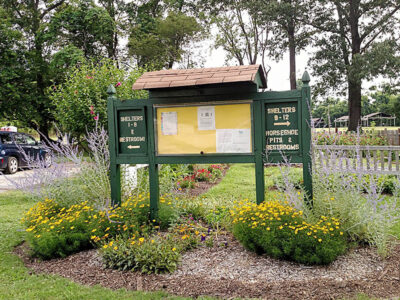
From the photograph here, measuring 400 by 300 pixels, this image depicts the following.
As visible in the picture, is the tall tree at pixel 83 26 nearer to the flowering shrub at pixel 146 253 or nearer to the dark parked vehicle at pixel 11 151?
the dark parked vehicle at pixel 11 151

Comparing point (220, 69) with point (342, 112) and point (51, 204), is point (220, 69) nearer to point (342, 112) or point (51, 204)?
point (51, 204)

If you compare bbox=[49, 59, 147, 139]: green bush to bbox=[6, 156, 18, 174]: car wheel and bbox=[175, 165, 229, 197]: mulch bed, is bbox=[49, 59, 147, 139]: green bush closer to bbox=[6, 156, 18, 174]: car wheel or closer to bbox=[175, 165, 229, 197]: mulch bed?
bbox=[175, 165, 229, 197]: mulch bed

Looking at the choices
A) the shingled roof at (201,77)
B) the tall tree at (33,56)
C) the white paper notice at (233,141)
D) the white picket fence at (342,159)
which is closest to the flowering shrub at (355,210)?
the white picket fence at (342,159)

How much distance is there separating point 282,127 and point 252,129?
0.41 metres

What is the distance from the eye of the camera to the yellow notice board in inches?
Answer: 202

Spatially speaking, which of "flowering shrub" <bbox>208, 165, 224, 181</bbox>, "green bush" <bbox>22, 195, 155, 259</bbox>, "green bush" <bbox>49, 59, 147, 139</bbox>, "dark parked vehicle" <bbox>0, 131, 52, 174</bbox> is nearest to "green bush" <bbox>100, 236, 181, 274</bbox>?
"green bush" <bbox>22, 195, 155, 259</bbox>

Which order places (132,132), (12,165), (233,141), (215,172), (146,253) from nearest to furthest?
1. (146,253)
2. (233,141)
3. (132,132)
4. (215,172)
5. (12,165)

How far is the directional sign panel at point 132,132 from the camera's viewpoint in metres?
5.62

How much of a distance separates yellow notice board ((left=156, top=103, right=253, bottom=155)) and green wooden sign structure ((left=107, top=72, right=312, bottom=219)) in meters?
0.08

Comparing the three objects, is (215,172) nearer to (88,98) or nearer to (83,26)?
(88,98)

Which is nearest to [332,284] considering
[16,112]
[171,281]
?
[171,281]

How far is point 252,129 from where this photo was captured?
199 inches

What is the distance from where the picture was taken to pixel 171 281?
150 inches

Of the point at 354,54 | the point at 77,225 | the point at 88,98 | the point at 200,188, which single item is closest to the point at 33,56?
the point at 88,98
